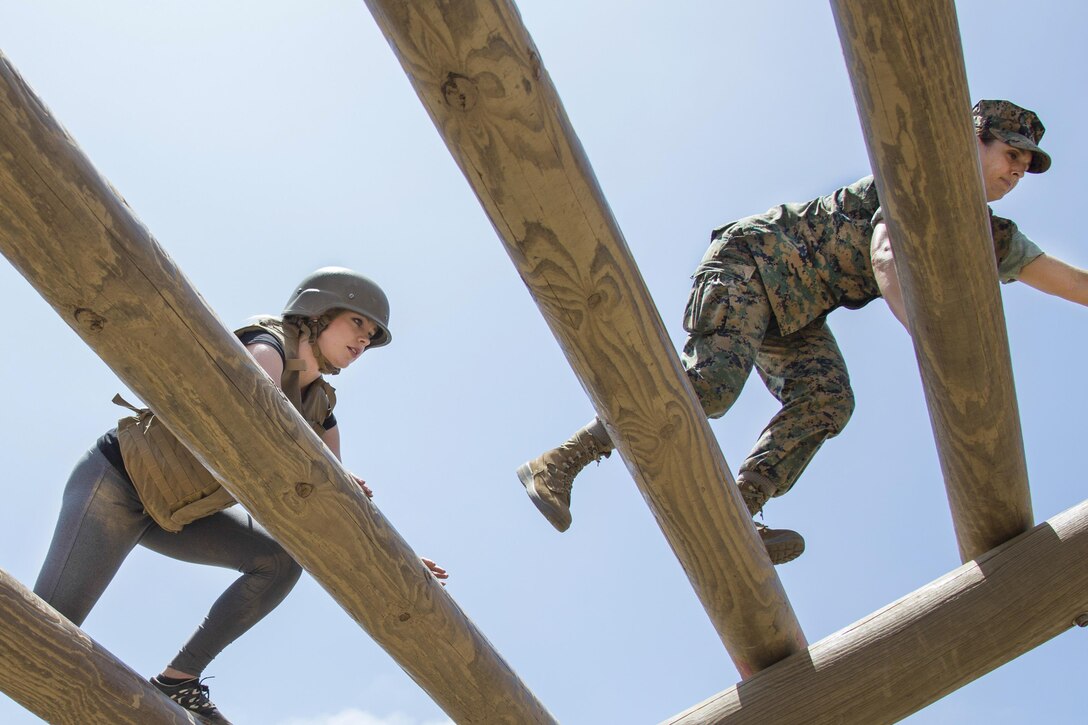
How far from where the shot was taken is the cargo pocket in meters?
4.11

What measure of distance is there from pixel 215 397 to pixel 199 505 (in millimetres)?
954

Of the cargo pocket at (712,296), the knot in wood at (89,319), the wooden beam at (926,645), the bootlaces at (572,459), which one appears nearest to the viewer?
the knot in wood at (89,319)

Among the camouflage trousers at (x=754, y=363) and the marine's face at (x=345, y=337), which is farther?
the camouflage trousers at (x=754, y=363)

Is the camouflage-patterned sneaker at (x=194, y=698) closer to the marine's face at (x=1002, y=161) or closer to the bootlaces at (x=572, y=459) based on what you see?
the bootlaces at (x=572, y=459)

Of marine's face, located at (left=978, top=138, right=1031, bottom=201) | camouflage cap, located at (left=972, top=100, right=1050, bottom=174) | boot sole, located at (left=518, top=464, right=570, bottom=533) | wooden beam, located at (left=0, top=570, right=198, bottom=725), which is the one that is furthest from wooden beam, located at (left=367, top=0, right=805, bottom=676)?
Answer: camouflage cap, located at (left=972, top=100, right=1050, bottom=174)

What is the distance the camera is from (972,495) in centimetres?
366

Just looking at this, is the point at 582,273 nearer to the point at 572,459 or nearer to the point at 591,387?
the point at 591,387

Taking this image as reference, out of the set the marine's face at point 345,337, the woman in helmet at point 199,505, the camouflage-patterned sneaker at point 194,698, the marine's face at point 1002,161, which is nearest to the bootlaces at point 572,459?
the woman in helmet at point 199,505

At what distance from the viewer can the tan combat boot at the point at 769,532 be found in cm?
394

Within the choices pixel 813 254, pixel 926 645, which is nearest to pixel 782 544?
pixel 926 645

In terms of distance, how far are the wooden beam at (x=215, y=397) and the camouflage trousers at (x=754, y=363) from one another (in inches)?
47.7

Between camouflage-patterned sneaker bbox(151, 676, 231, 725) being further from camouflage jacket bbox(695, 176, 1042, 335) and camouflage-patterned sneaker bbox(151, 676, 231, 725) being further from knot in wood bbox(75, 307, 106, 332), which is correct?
camouflage jacket bbox(695, 176, 1042, 335)

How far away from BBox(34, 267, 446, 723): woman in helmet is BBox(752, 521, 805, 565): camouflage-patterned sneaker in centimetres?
111

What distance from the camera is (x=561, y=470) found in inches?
152
